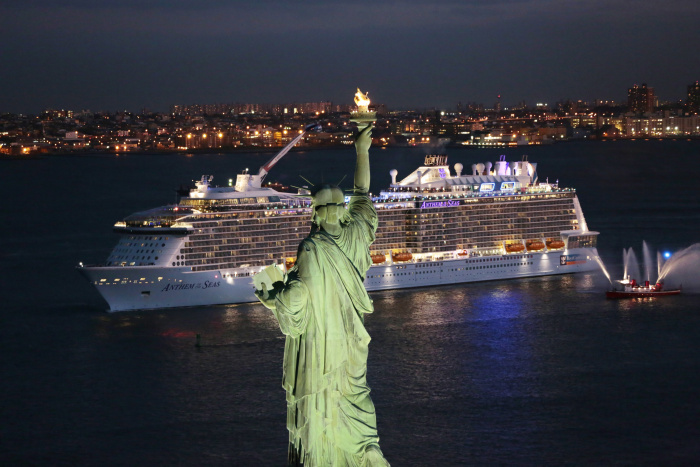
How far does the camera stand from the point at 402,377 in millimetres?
22312

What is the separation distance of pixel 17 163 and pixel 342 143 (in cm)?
4261

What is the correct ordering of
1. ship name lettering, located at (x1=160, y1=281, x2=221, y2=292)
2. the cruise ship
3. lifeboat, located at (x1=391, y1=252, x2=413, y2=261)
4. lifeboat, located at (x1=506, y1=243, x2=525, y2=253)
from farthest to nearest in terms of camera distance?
lifeboat, located at (x1=506, y1=243, x2=525, y2=253), lifeboat, located at (x1=391, y1=252, x2=413, y2=261), the cruise ship, ship name lettering, located at (x1=160, y1=281, x2=221, y2=292)

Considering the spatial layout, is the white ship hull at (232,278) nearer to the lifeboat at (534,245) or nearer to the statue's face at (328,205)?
the lifeboat at (534,245)

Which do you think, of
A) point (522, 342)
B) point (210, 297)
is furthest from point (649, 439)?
point (210, 297)

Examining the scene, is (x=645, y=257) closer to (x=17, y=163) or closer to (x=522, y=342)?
(x=522, y=342)

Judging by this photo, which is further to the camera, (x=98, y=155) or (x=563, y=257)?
(x=98, y=155)

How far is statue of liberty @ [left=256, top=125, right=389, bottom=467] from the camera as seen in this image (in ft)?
17.9

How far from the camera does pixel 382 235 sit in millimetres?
35812

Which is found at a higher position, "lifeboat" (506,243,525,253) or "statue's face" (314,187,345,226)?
"statue's face" (314,187,345,226)

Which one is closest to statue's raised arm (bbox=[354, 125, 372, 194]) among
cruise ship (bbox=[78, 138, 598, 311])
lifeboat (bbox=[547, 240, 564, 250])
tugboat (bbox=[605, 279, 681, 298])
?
cruise ship (bbox=[78, 138, 598, 311])

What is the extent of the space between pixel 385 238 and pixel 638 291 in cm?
820

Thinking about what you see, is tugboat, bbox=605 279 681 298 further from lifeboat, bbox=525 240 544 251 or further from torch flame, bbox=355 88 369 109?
torch flame, bbox=355 88 369 109

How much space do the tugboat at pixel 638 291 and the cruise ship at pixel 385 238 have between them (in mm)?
4245

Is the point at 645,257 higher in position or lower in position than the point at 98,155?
lower
